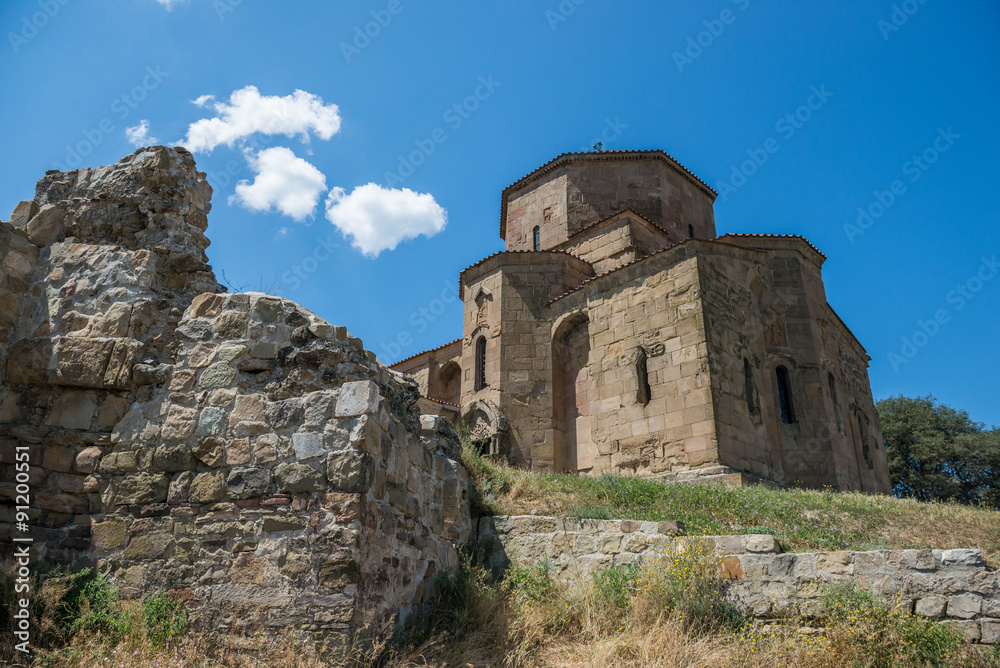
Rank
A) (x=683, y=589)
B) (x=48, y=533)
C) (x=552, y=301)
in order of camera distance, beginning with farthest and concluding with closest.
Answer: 1. (x=552, y=301)
2. (x=683, y=589)
3. (x=48, y=533)

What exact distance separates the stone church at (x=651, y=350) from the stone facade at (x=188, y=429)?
8572 mm

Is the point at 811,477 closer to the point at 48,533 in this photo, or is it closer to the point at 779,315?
the point at 779,315

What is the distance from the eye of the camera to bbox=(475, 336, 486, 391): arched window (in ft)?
56.9

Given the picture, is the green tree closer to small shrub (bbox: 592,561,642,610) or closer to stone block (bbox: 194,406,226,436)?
small shrub (bbox: 592,561,642,610)

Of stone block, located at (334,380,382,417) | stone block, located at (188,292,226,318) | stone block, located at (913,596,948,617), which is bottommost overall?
stone block, located at (913,596,948,617)

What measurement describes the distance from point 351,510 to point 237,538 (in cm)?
87

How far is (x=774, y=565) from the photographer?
5.91 m

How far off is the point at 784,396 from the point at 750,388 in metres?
1.63

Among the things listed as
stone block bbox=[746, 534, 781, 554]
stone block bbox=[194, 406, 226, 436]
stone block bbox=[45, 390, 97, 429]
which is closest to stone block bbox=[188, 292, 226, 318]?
stone block bbox=[194, 406, 226, 436]

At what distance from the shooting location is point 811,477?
14.0m

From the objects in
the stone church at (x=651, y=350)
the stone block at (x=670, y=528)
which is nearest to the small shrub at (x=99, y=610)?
the stone block at (x=670, y=528)

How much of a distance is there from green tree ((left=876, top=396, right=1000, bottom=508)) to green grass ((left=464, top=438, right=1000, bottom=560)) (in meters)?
17.9

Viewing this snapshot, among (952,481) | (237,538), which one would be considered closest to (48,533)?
(237,538)

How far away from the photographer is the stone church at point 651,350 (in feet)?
43.8
